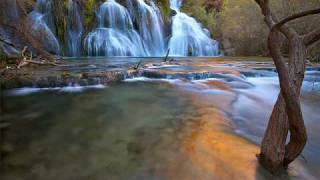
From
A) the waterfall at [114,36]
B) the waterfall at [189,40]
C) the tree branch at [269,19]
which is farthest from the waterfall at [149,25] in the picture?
the tree branch at [269,19]

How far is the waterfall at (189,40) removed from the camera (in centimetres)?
2420

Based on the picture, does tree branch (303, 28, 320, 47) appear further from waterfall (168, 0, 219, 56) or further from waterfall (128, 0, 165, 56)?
waterfall (168, 0, 219, 56)

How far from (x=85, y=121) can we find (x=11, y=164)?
1879mm

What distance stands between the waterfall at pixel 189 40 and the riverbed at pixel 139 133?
1529 cm

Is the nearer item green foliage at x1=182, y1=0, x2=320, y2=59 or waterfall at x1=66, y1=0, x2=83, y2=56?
waterfall at x1=66, y1=0, x2=83, y2=56

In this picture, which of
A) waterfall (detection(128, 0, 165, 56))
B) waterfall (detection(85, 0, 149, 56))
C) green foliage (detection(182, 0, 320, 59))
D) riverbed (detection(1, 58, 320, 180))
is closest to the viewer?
riverbed (detection(1, 58, 320, 180))

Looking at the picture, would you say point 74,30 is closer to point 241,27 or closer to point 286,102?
point 241,27

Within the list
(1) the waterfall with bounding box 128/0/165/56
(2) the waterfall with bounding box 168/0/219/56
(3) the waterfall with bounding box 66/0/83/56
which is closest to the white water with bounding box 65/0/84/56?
(3) the waterfall with bounding box 66/0/83/56

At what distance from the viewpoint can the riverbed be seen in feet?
11.8

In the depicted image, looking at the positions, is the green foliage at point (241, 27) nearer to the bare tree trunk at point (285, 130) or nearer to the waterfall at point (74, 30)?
the waterfall at point (74, 30)

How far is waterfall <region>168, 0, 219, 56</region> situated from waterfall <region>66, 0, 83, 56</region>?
22.8ft

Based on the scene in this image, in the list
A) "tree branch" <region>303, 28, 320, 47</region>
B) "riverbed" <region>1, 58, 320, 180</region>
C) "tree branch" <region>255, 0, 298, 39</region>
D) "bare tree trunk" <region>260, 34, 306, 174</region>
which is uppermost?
"tree branch" <region>255, 0, 298, 39</region>

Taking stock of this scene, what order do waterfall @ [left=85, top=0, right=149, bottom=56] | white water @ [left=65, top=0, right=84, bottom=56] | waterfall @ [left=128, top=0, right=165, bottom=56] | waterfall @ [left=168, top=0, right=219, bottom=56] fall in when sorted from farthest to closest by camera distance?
waterfall @ [left=168, top=0, right=219, bottom=56]
waterfall @ [left=128, top=0, right=165, bottom=56]
waterfall @ [left=85, top=0, right=149, bottom=56]
white water @ [left=65, top=0, right=84, bottom=56]

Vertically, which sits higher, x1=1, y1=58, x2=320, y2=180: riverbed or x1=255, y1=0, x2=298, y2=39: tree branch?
x1=255, y1=0, x2=298, y2=39: tree branch
